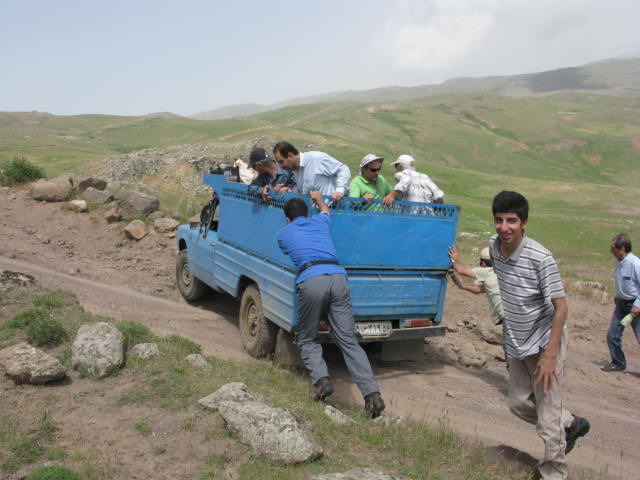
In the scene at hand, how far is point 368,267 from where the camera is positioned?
5.99 metres

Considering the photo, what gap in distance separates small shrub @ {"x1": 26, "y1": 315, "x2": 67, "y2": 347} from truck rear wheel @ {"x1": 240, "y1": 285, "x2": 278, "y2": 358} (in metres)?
2.13

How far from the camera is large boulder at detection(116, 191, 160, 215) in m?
14.2

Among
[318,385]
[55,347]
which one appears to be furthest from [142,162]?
[318,385]

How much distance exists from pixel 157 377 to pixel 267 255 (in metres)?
1.97

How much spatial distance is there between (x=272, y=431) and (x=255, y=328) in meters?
2.91

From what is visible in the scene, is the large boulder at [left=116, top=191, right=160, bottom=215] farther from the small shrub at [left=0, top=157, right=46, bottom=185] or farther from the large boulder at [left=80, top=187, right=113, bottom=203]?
the small shrub at [left=0, top=157, right=46, bottom=185]

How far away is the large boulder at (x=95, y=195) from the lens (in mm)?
14555

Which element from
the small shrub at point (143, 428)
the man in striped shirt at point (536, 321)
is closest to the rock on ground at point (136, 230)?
the small shrub at point (143, 428)

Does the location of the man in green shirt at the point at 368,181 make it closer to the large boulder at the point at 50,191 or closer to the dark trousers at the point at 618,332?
the dark trousers at the point at 618,332

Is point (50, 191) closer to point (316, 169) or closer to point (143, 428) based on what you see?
point (316, 169)

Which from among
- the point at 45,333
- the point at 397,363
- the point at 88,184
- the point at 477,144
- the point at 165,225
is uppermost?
the point at 477,144

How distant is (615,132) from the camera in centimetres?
7538

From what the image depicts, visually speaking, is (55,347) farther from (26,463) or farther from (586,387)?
(586,387)

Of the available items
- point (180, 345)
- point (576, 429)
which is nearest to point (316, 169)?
point (180, 345)
